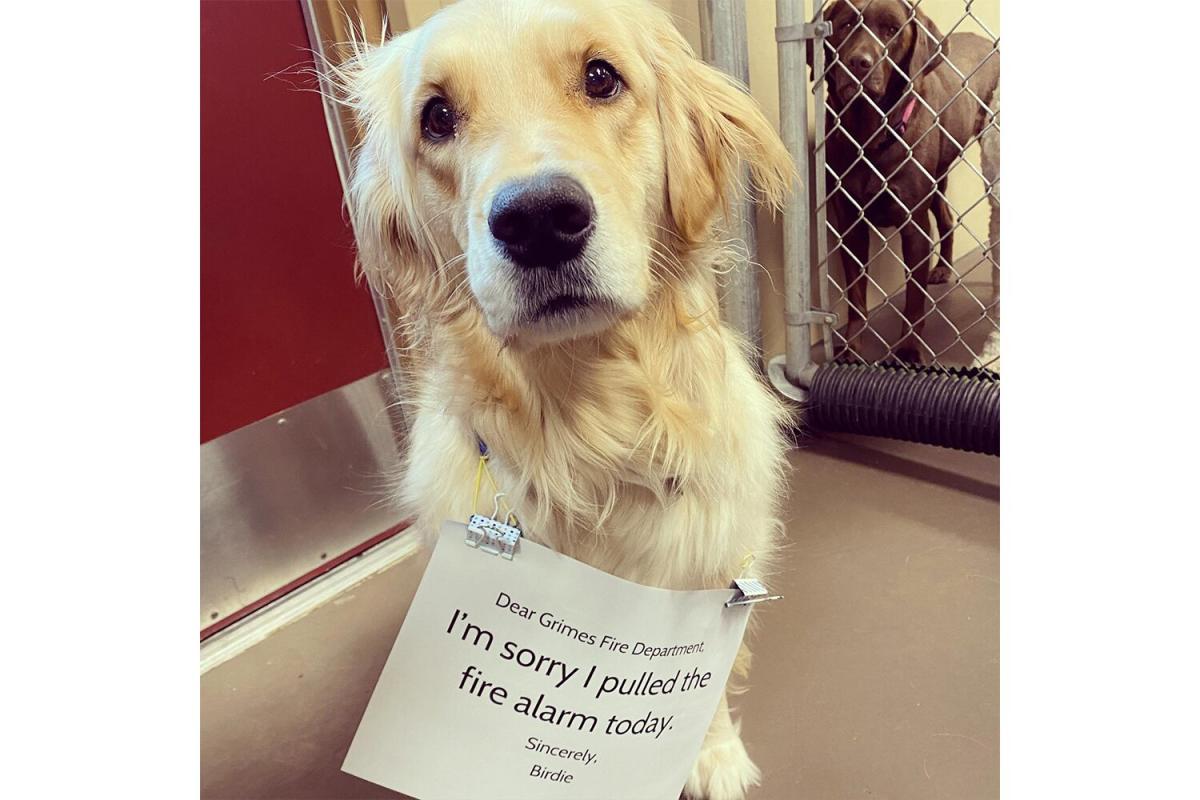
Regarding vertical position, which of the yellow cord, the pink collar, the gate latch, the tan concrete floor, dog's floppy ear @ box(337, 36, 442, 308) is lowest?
the tan concrete floor

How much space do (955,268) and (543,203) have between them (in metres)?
1.77

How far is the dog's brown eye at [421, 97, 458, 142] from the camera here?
2.57ft

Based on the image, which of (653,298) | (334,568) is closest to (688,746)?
(653,298)

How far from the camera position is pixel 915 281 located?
1.80 meters

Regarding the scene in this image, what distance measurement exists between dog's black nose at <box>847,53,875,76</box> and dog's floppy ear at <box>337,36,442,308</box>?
105cm

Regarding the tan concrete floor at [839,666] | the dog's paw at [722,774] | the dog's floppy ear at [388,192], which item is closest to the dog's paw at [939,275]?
the tan concrete floor at [839,666]

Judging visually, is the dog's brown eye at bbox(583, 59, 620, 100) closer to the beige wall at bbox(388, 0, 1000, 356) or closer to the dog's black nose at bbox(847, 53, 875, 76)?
the beige wall at bbox(388, 0, 1000, 356)

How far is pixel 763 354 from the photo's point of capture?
1808 millimetres

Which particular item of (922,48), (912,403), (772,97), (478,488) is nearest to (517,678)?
(478,488)

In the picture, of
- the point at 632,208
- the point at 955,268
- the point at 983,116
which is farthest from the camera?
the point at 955,268

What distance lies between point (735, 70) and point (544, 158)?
857 mm

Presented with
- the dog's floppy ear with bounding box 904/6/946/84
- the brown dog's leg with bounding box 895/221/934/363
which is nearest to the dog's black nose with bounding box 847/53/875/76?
the dog's floppy ear with bounding box 904/6/946/84

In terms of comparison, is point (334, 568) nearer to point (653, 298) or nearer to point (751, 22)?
point (653, 298)

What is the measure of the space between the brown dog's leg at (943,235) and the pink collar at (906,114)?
0.51 ft
